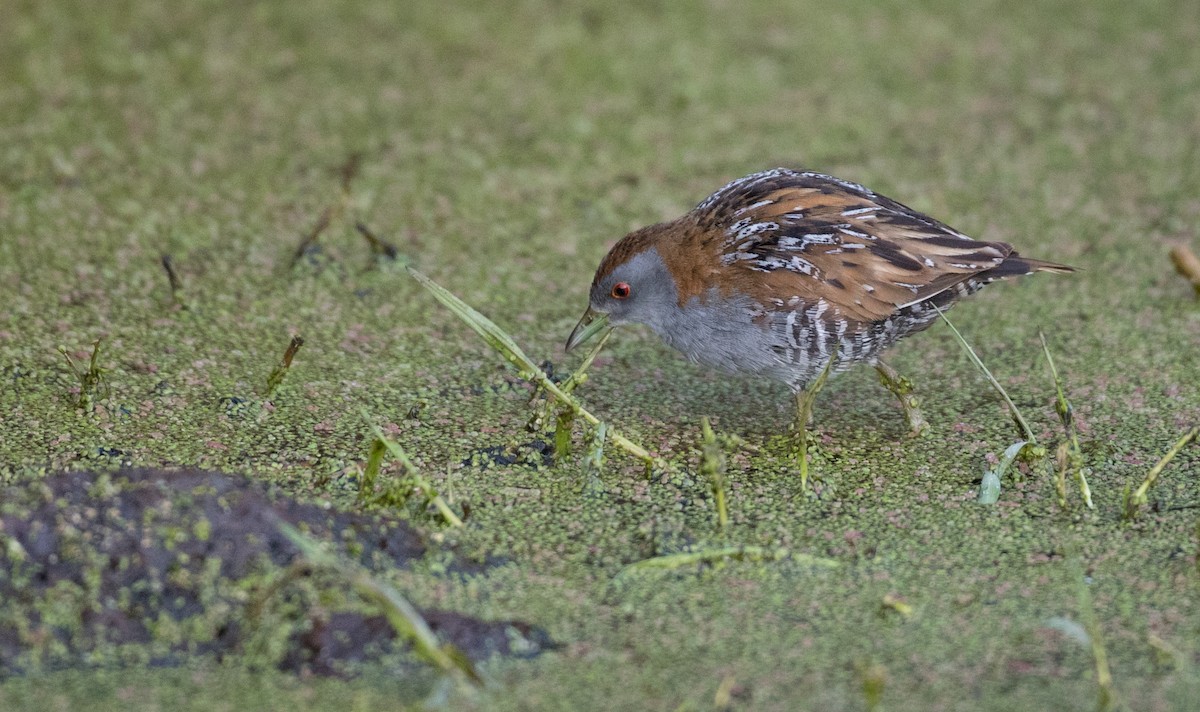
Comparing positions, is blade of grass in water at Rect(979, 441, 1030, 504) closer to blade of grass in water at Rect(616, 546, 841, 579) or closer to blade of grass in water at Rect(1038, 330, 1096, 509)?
blade of grass in water at Rect(1038, 330, 1096, 509)

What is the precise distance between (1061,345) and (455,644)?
7.62ft

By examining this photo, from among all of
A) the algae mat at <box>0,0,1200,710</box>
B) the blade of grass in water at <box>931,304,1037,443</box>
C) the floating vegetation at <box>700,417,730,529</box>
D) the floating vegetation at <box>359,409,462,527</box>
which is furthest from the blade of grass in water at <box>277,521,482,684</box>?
the blade of grass in water at <box>931,304,1037,443</box>

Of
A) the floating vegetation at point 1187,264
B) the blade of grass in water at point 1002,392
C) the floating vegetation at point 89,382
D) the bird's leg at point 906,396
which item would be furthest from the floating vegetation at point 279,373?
the floating vegetation at point 1187,264

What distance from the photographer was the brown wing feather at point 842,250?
3.49m

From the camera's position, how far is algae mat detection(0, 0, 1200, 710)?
2.84 meters

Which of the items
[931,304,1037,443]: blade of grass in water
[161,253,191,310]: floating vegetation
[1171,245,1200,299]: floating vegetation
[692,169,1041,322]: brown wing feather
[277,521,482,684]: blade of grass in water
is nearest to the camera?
[277,521,482,684]: blade of grass in water

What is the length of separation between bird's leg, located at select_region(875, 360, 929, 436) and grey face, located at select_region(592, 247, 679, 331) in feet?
2.04

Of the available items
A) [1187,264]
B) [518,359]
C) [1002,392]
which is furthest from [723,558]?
[1187,264]

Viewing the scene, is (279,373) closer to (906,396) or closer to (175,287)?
(175,287)

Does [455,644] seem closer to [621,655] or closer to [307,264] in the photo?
[621,655]

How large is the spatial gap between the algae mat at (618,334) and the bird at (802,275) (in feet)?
0.94

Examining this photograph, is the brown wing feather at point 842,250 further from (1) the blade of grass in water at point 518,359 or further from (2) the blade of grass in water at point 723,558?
(2) the blade of grass in water at point 723,558

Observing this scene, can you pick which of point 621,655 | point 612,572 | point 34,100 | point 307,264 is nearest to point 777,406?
point 612,572

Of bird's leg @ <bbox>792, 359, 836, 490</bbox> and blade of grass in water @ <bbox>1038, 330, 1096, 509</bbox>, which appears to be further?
bird's leg @ <bbox>792, 359, 836, 490</bbox>
